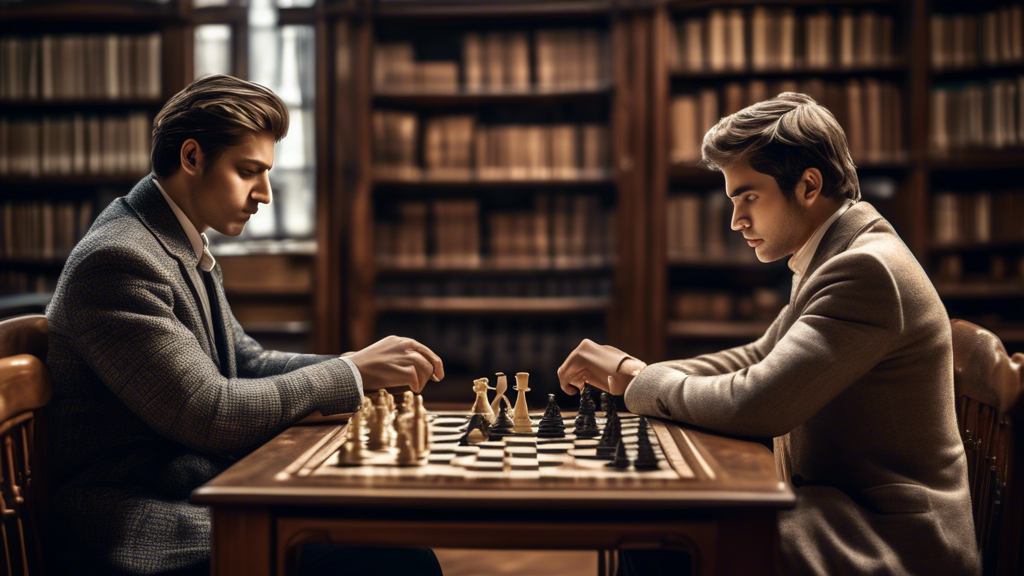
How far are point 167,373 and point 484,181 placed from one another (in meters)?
2.68

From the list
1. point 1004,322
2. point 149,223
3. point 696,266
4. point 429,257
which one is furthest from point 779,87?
point 149,223

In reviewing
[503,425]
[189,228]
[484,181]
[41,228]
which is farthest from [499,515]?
[41,228]

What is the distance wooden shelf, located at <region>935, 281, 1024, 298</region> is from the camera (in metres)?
3.73

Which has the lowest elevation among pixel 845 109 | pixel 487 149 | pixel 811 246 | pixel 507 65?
pixel 811 246

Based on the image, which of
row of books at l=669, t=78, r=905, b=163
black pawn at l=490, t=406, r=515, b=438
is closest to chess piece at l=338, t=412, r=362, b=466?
black pawn at l=490, t=406, r=515, b=438

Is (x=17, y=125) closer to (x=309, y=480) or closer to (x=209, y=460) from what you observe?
(x=209, y=460)

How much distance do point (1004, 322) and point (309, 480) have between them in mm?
3774

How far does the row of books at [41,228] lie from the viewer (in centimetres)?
414

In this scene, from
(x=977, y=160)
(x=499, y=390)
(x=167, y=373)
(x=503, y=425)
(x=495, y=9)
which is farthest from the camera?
(x=495, y=9)

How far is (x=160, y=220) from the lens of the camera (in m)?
1.65

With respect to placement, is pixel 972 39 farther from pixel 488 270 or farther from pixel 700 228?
pixel 488 270

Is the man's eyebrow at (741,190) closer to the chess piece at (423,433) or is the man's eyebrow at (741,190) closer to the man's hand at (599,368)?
the man's hand at (599,368)

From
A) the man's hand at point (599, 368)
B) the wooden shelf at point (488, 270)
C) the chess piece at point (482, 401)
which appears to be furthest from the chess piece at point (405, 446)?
the wooden shelf at point (488, 270)

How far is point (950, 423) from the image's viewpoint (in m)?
1.47
